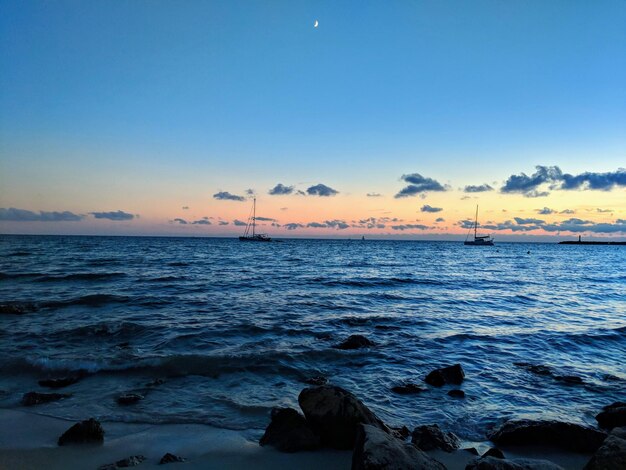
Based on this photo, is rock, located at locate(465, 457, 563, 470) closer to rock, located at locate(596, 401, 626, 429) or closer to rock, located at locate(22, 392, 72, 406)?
rock, located at locate(596, 401, 626, 429)

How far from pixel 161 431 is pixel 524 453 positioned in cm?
605

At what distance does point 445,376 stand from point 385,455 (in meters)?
5.88

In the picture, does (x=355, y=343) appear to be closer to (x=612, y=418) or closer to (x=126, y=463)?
(x=612, y=418)

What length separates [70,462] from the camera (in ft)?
17.9

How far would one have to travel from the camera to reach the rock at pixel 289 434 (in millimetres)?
5969

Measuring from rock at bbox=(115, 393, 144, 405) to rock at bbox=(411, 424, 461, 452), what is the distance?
5.49 metres

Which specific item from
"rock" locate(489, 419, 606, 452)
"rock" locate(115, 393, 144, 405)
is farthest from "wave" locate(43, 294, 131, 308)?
"rock" locate(489, 419, 606, 452)

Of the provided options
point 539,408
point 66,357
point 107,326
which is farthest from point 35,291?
point 539,408

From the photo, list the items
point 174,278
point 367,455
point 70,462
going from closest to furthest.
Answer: point 367,455, point 70,462, point 174,278

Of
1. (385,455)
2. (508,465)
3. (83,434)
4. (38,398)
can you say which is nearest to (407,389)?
(508,465)

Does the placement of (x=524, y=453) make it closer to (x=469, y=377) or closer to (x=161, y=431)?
(x=469, y=377)

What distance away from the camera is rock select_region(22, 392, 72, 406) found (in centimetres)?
762

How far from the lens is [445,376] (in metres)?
9.80

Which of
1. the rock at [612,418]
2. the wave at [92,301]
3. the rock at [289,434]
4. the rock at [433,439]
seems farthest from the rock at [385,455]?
the wave at [92,301]
